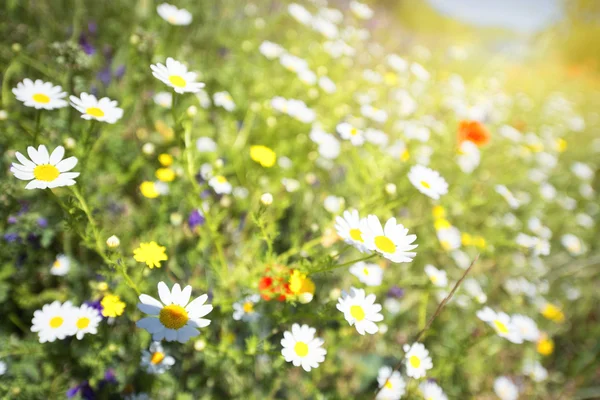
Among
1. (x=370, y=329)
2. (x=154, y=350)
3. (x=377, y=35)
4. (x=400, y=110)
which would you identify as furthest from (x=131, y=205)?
(x=377, y=35)

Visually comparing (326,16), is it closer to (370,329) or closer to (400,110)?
(400,110)

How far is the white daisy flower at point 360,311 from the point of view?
1.08 metres

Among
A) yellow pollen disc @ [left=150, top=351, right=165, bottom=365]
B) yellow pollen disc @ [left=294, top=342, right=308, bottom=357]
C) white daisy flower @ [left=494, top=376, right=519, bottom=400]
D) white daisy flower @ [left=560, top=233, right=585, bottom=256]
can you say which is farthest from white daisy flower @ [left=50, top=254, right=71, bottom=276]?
white daisy flower @ [left=560, top=233, right=585, bottom=256]

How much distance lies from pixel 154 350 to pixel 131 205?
86cm

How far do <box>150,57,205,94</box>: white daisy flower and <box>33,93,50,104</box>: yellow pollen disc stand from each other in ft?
1.30

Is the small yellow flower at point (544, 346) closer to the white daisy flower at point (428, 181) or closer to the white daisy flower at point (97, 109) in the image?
the white daisy flower at point (428, 181)

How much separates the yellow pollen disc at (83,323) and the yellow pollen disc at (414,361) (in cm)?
108

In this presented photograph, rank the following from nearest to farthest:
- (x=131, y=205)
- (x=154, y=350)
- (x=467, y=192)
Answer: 1. (x=154, y=350)
2. (x=131, y=205)
3. (x=467, y=192)

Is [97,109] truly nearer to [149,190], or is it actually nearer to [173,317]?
[149,190]

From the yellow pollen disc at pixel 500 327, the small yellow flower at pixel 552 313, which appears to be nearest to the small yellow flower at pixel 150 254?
the yellow pollen disc at pixel 500 327

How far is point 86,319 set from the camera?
3.71 feet

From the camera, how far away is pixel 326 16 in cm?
336

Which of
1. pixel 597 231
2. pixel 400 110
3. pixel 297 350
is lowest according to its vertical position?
pixel 597 231

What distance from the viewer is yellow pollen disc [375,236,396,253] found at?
3.44 ft
